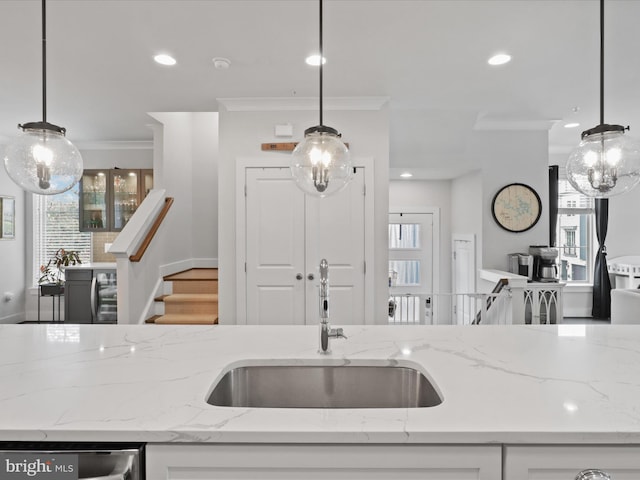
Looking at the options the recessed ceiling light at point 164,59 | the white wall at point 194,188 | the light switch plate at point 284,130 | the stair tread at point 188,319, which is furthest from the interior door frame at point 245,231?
the white wall at point 194,188

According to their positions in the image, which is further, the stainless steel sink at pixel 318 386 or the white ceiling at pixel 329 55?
the white ceiling at pixel 329 55

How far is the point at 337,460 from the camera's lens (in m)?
0.89

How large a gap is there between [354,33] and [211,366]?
86.8 inches

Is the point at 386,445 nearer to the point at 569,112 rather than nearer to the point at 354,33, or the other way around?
the point at 354,33

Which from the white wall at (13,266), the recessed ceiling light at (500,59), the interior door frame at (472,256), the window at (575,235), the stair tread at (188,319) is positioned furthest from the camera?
the window at (575,235)

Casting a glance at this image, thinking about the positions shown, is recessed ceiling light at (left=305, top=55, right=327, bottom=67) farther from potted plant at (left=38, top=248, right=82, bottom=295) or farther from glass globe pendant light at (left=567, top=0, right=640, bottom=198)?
potted plant at (left=38, top=248, right=82, bottom=295)

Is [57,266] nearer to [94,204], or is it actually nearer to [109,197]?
[94,204]

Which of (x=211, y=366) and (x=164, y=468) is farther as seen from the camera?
(x=211, y=366)

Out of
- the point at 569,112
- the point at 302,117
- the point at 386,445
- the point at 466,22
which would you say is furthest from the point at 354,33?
the point at 569,112

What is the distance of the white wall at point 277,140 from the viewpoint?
354cm

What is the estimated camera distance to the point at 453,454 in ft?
2.90

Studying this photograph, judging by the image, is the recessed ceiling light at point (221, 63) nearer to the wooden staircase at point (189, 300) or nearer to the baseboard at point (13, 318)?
the wooden staircase at point (189, 300)

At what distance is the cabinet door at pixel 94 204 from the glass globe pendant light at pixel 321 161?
4.55m

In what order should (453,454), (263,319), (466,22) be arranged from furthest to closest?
(263,319), (466,22), (453,454)
